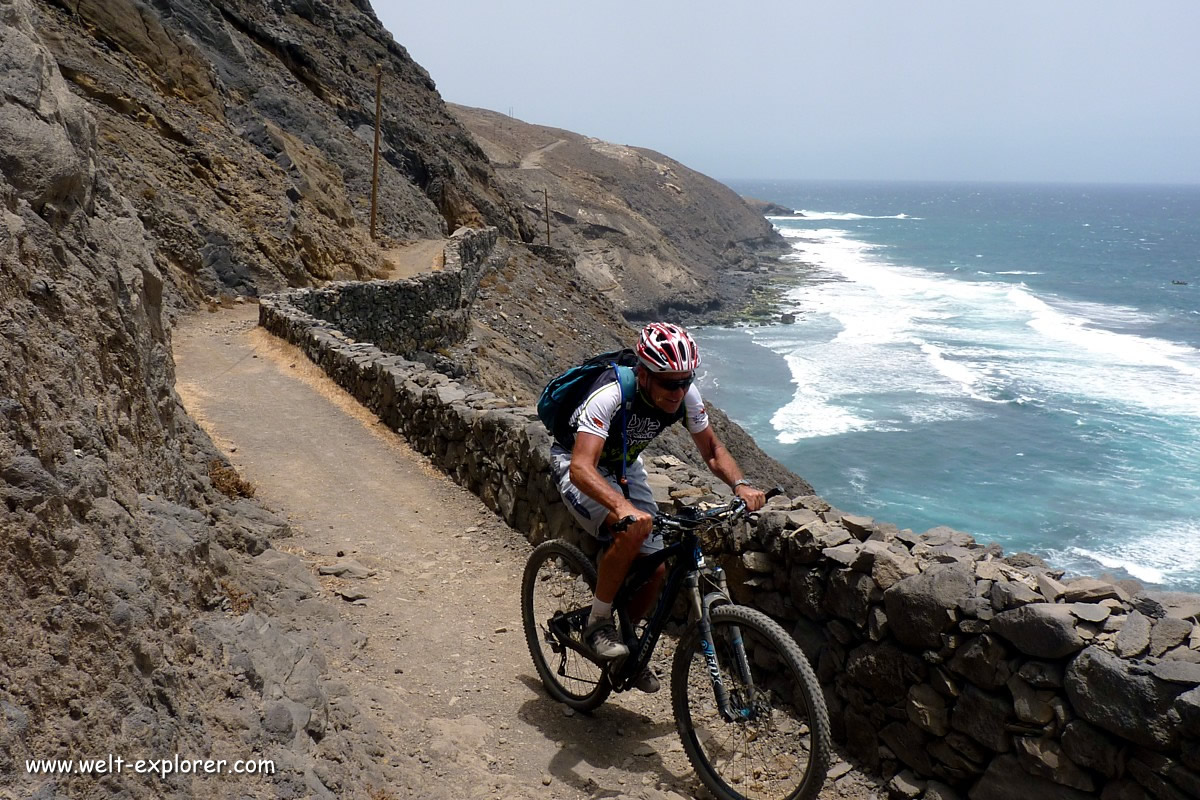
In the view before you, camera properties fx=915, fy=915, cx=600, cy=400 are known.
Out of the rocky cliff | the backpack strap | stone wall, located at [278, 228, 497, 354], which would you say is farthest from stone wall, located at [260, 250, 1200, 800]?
stone wall, located at [278, 228, 497, 354]

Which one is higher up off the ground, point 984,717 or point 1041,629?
point 1041,629

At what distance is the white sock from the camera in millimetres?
4312

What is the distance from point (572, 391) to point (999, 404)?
1539 inches

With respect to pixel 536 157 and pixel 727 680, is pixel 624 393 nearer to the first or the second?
pixel 727 680

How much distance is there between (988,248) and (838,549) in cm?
12348

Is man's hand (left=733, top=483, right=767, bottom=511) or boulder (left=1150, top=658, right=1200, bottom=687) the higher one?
man's hand (left=733, top=483, right=767, bottom=511)

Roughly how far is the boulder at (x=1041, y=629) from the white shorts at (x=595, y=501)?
1.54 m

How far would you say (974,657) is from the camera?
4016 mm

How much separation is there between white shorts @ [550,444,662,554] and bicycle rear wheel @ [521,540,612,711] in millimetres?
435

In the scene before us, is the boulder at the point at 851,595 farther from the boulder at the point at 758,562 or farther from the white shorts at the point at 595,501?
the white shorts at the point at 595,501

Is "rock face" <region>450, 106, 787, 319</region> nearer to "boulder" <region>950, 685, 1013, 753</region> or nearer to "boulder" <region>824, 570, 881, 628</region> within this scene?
"boulder" <region>824, 570, 881, 628</region>

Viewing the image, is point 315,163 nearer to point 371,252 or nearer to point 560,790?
point 371,252

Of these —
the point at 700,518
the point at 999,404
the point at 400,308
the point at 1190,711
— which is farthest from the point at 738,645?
the point at 999,404

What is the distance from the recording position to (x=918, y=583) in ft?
13.9
